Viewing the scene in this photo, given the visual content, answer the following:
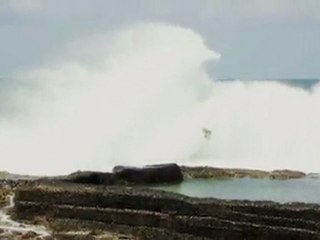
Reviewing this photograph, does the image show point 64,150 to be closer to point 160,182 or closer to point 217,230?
point 160,182

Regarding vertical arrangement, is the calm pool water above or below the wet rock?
above

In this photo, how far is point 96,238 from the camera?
52.0 feet

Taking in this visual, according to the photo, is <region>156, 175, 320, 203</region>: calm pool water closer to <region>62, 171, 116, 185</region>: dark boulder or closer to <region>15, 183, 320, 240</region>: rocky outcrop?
<region>62, 171, 116, 185</region>: dark boulder

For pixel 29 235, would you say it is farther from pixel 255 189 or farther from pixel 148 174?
pixel 255 189

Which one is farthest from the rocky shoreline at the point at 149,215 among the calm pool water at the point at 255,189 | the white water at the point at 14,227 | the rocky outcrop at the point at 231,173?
the rocky outcrop at the point at 231,173

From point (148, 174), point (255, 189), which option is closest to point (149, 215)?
point (255, 189)

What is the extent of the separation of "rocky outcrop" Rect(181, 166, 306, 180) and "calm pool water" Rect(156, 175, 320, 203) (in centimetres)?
65

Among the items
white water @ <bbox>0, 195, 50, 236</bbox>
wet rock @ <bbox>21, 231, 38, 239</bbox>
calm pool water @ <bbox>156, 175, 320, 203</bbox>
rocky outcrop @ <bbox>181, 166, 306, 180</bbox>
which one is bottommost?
wet rock @ <bbox>21, 231, 38, 239</bbox>

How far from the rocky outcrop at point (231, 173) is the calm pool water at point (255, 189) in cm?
65

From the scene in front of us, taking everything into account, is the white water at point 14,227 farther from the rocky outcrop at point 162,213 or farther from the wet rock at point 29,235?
the rocky outcrop at point 162,213

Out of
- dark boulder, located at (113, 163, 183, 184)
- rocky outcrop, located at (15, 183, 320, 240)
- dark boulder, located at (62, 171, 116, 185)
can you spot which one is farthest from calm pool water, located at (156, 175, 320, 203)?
rocky outcrop, located at (15, 183, 320, 240)

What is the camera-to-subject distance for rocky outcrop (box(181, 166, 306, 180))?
25.3m

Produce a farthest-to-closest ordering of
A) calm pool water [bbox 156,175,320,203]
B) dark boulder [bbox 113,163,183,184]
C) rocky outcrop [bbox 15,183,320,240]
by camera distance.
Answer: dark boulder [bbox 113,163,183,184] < calm pool water [bbox 156,175,320,203] < rocky outcrop [bbox 15,183,320,240]

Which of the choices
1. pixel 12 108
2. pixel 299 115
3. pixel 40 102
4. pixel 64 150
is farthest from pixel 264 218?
pixel 12 108
